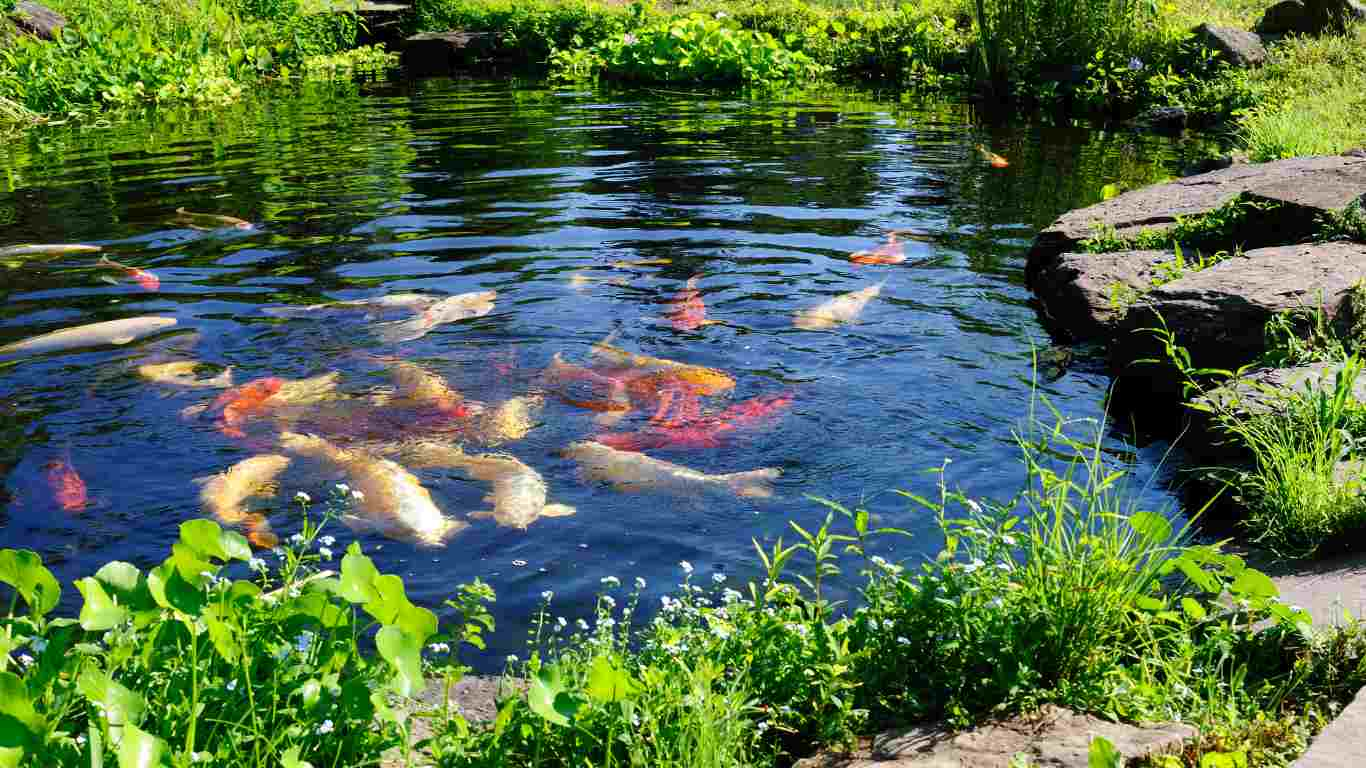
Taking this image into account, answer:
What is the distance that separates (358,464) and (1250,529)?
13.8 ft

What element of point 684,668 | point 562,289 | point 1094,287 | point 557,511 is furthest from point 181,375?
point 1094,287

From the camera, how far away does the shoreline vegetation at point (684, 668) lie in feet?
9.53

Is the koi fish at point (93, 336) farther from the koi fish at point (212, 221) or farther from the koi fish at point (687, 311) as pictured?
the koi fish at point (687, 311)

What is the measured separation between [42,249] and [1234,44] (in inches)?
634

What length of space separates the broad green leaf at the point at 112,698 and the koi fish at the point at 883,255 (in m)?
7.67

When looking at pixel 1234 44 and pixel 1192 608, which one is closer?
A: pixel 1192 608

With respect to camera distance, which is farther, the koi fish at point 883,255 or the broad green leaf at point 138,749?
the koi fish at point 883,255

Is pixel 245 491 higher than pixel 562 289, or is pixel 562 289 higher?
pixel 562 289

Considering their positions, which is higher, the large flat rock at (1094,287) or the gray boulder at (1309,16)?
the gray boulder at (1309,16)

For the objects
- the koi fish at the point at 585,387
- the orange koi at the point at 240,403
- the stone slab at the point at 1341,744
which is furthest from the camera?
the koi fish at the point at 585,387

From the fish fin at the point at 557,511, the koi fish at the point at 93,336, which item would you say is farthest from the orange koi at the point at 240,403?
the fish fin at the point at 557,511

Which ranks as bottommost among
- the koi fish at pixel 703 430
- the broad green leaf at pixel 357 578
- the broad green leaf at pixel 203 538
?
the koi fish at pixel 703 430

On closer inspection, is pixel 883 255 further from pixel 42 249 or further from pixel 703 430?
pixel 42 249

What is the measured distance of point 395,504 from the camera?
5.30 m
